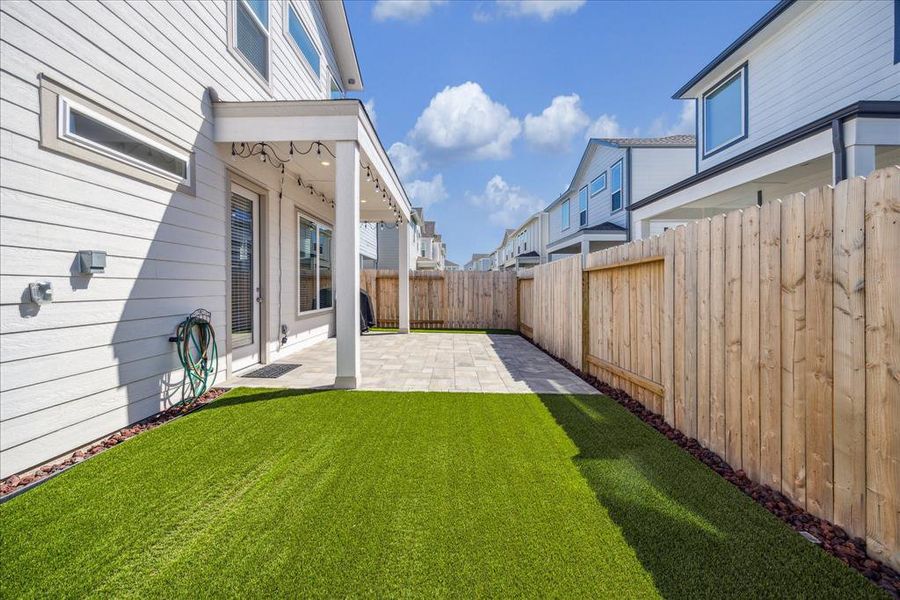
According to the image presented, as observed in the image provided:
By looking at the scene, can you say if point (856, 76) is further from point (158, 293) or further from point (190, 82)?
point (158, 293)

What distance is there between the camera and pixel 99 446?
3.10m

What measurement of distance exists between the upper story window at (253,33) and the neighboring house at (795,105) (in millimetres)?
7398

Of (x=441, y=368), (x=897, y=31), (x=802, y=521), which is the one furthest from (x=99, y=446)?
(x=897, y=31)

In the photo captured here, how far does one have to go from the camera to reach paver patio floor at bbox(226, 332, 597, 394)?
488 cm

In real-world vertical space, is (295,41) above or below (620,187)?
above

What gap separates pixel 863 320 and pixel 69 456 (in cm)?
504

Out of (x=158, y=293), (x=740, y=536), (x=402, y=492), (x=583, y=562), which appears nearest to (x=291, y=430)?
(x=402, y=492)

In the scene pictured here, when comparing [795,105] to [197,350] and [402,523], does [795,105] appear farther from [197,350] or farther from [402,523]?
[197,350]

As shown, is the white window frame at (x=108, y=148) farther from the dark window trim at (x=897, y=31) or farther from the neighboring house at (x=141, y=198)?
the dark window trim at (x=897, y=31)

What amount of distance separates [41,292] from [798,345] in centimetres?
481

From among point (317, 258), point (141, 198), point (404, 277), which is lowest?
point (404, 277)

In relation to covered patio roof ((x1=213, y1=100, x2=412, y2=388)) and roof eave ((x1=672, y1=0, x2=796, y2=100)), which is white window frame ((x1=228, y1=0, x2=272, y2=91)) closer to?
covered patio roof ((x1=213, y1=100, x2=412, y2=388))

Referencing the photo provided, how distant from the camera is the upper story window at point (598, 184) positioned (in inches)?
580

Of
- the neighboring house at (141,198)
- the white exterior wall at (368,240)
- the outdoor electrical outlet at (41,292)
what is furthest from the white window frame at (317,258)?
the white exterior wall at (368,240)
